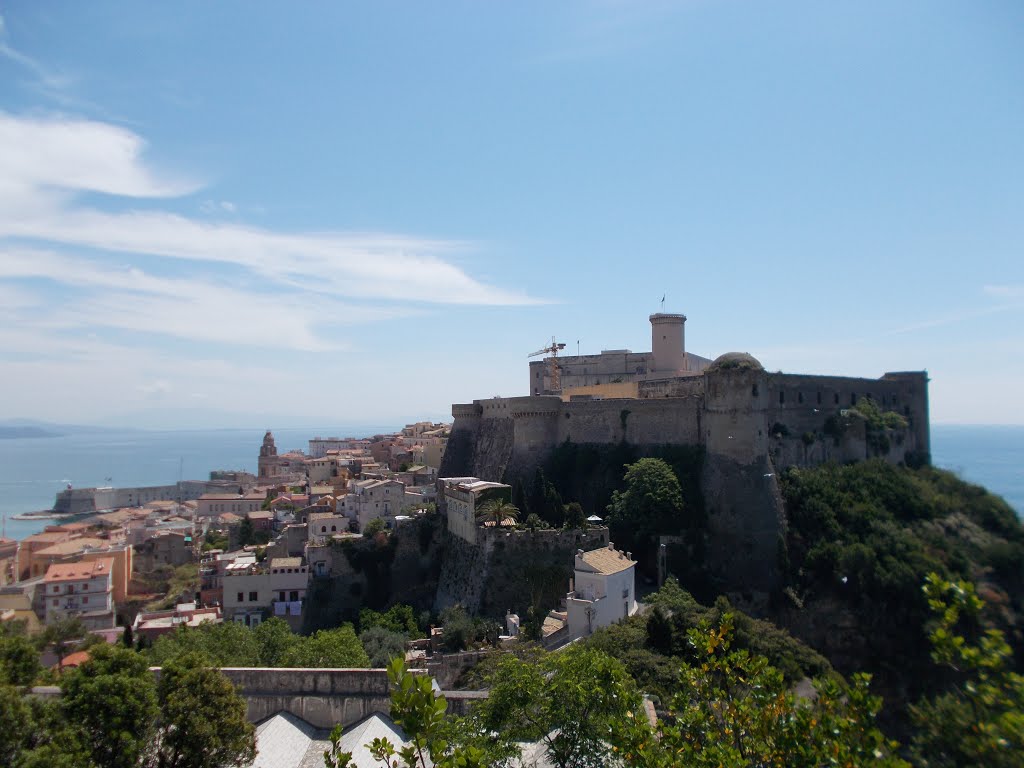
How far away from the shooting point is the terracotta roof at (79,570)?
134 feet

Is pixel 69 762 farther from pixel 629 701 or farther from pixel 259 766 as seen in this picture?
pixel 629 701

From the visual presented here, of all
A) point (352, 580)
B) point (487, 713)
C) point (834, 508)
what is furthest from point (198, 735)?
point (834, 508)

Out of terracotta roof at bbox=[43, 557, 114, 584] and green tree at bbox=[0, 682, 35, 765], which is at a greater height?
green tree at bbox=[0, 682, 35, 765]

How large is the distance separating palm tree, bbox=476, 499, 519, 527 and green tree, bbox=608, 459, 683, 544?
4.27 m

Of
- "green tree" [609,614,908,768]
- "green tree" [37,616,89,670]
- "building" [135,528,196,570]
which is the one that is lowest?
"green tree" [37,616,89,670]

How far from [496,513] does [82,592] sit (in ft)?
81.4

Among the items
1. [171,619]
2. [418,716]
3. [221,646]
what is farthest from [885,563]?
[171,619]

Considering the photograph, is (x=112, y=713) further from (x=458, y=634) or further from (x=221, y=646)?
(x=458, y=634)

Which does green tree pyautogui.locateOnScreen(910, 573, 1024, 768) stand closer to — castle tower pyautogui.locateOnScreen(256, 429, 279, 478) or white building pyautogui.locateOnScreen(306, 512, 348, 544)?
white building pyautogui.locateOnScreen(306, 512, 348, 544)

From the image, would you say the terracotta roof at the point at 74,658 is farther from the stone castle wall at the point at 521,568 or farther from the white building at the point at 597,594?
the white building at the point at 597,594

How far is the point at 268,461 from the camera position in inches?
3688

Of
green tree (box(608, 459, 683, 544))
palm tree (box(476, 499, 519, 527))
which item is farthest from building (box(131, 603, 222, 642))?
green tree (box(608, 459, 683, 544))

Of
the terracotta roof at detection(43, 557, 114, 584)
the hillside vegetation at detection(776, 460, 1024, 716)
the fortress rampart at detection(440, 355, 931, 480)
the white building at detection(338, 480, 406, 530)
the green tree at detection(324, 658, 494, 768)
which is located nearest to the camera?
the green tree at detection(324, 658, 494, 768)

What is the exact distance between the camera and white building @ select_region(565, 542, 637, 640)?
988 inches
